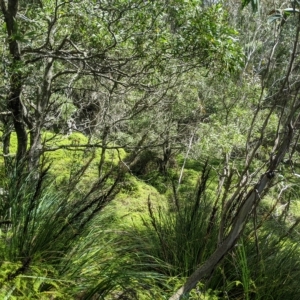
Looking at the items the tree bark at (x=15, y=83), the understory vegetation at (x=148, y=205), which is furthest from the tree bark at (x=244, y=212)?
the tree bark at (x=15, y=83)

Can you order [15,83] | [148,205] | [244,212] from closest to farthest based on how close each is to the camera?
[244,212] < [148,205] < [15,83]

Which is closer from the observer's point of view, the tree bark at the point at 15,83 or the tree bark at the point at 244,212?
the tree bark at the point at 244,212

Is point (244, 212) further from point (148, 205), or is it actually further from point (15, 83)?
point (15, 83)

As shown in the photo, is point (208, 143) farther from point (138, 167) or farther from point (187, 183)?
point (138, 167)

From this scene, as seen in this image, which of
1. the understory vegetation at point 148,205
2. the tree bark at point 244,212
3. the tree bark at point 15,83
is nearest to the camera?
the tree bark at point 244,212

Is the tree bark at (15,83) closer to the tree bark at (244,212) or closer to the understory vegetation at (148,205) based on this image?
the understory vegetation at (148,205)

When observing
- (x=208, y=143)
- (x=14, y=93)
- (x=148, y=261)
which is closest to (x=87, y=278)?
(x=148, y=261)

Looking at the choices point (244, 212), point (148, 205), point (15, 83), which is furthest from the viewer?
point (15, 83)

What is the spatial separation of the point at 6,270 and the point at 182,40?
2.61m

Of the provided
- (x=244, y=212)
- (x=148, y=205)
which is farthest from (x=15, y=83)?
(x=244, y=212)

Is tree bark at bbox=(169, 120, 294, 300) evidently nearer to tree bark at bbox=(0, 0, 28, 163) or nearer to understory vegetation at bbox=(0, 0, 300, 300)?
understory vegetation at bbox=(0, 0, 300, 300)

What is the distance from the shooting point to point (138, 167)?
38.4 ft

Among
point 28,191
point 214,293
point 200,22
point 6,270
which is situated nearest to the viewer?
point 6,270

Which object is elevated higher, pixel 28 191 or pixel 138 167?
pixel 28 191
